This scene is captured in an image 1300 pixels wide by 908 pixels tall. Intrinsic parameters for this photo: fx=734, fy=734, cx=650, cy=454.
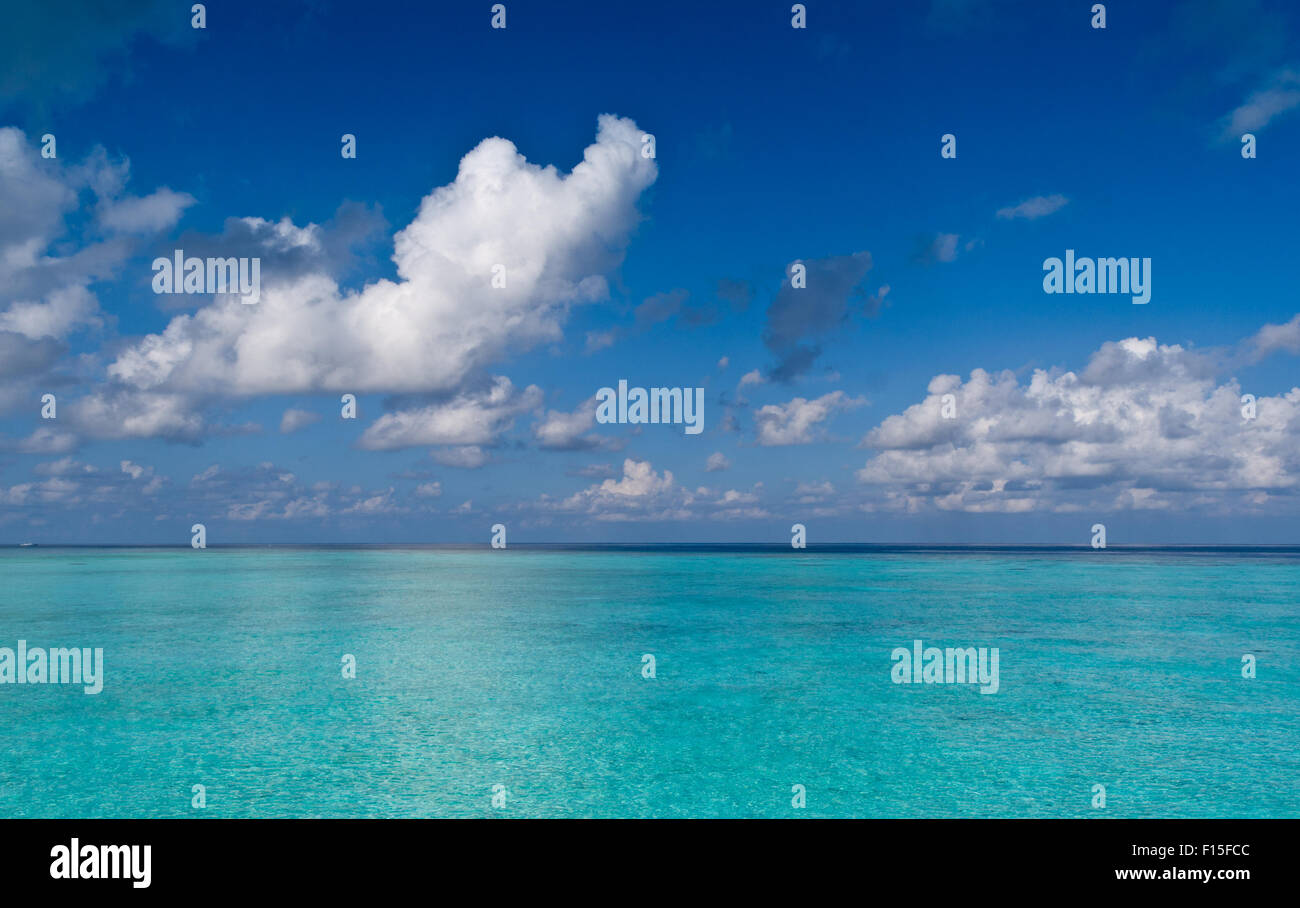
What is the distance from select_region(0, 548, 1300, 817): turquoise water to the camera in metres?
12.7

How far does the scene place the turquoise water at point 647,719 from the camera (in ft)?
41.8

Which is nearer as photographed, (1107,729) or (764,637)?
(1107,729)

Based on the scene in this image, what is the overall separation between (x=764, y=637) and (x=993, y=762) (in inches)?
584

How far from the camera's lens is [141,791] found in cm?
1289

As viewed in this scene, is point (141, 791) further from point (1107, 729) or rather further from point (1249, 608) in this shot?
point (1249, 608)
